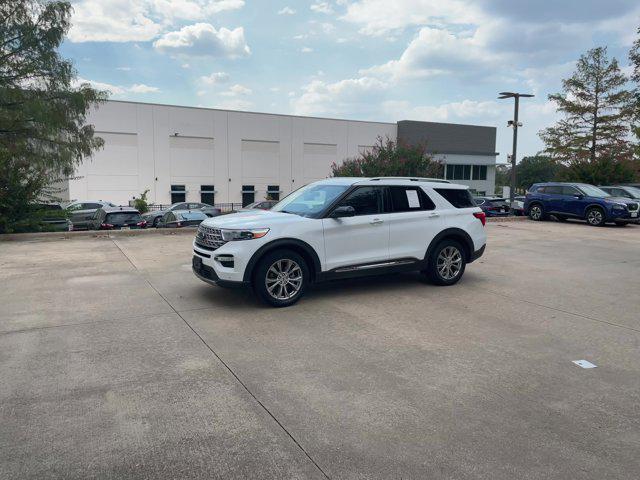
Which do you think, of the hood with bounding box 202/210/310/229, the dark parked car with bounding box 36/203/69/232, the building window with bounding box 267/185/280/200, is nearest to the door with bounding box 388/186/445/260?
the hood with bounding box 202/210/310/229

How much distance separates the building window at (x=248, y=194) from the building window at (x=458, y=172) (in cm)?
2564

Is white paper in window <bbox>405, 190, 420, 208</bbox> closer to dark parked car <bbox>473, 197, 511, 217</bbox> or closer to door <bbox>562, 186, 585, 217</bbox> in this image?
door <bbox>562, 186, 585, 217</bbox>

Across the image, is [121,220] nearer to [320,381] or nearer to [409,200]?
[409,200]

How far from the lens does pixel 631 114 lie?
42.2 meters

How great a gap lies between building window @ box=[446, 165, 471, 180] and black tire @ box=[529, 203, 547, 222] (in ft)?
135

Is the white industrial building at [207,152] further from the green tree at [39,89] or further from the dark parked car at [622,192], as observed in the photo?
the dark parked car at [622,192]

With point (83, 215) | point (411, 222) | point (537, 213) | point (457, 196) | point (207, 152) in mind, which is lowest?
point (83, 215)

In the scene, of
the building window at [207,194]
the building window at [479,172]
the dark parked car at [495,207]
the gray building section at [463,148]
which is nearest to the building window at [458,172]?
the gray building section at [463,148]

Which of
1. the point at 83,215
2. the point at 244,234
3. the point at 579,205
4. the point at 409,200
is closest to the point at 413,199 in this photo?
the point at 409,200

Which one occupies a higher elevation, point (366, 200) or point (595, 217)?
point (366, 200)

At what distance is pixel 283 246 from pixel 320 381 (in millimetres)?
2619

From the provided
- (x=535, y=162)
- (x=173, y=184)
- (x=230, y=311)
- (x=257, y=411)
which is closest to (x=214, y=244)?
(x=230, y=311)

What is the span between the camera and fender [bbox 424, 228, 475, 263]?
7941 millimetres

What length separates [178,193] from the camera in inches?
1844
